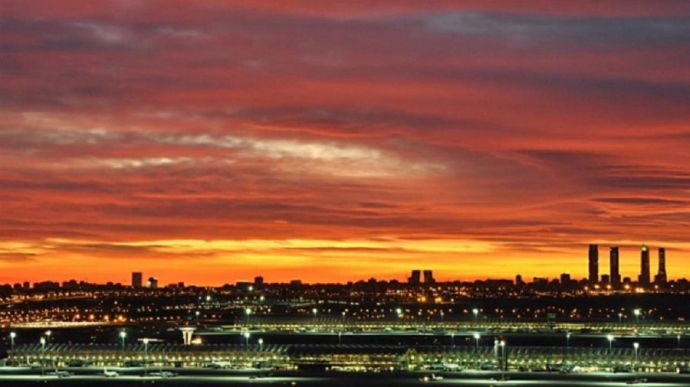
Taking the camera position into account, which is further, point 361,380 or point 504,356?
point 504,356

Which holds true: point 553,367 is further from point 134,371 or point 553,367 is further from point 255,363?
point 134,371

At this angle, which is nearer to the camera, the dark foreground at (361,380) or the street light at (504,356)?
the dark foreground at (361,380)

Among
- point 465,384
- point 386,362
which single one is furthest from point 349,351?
point 465,384

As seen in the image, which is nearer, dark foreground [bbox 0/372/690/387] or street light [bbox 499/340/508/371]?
dark foreground [bbox 0/372/690/387]

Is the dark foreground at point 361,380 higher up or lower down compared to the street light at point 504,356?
lower down

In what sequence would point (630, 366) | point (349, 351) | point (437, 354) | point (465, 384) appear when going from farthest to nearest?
point (349, 351) < point (437, 354) < point (630, 366) < point (465, 384)

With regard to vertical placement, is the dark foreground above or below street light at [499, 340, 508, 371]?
below

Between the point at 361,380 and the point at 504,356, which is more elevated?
the point at 504,356

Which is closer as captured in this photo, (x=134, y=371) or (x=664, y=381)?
(x=664, y=381)

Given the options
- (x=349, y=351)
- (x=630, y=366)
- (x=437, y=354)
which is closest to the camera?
(x=630, y=366)

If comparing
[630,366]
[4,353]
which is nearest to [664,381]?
[630,366]
